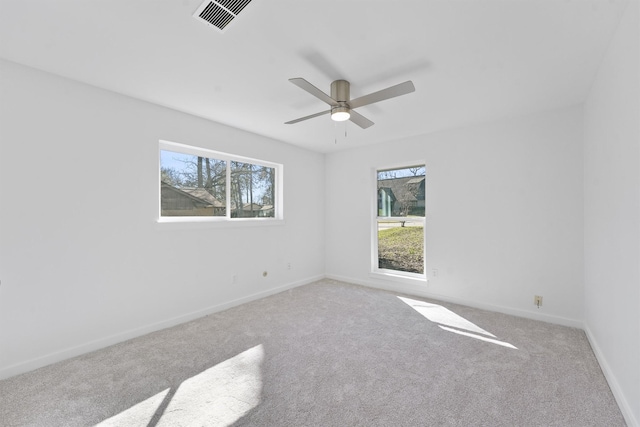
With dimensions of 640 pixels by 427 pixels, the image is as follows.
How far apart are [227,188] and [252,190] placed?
43cm

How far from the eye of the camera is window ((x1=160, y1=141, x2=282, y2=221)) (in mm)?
3145

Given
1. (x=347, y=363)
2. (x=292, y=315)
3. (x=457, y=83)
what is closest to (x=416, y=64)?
(x=457, y=83)

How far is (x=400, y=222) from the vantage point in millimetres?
4414

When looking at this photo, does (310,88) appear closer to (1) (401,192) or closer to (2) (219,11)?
(2) (219,11)

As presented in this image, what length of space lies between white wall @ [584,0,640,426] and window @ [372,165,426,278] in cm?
194

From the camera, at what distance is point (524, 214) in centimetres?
324

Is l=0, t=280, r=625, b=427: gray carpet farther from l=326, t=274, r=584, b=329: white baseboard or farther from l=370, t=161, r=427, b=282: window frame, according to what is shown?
l=370, t=161, r=427, b=282: window frame

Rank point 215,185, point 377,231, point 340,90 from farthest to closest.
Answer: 1. point 377,231
2. point 215,185
3. point 340,90

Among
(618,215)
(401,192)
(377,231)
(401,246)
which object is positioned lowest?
(401,246)

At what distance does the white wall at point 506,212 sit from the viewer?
298 centimetres

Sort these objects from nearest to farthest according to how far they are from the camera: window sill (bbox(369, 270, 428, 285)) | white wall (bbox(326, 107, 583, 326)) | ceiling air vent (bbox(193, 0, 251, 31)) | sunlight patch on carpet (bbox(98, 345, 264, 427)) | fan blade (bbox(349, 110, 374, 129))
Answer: ceiling air vent (bbox(193, 0, 251, 31)) → sunlight patch on carpet (bbox(98, 345, 264, 427)) → fan blade (bbox(349, 110, 374, 129)) → white wall (bbox(326, 107, 583, 326)) → window sill (bbox(369, 270, 428, 285))

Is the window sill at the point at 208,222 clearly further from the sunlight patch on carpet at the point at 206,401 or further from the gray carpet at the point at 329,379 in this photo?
the sunlight patch on carpet at the point at 206,401

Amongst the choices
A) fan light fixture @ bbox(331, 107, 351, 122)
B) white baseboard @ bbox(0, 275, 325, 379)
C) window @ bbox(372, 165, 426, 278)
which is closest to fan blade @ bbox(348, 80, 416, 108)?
fan light fixture @ bbox(331, 107, 351, 122)

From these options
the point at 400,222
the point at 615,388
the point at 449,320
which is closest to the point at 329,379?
the point at 449,320
